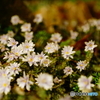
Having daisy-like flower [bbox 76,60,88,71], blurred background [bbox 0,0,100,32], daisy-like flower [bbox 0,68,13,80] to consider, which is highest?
blurred background [bbox 0,0,100,32]

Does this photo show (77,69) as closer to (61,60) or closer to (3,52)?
(61,60)

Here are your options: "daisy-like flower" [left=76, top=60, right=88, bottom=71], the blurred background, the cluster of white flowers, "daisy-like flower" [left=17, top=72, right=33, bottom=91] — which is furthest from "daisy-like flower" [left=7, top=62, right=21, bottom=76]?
the blurred background

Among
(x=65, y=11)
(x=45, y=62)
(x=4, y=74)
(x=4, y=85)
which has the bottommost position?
(x=4, y=85)

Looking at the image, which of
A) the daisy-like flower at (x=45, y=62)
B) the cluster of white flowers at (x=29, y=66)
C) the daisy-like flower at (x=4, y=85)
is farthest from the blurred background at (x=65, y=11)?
the daisy-like flower at (x=4, y=85)

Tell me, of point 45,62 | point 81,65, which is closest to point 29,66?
point 45,62

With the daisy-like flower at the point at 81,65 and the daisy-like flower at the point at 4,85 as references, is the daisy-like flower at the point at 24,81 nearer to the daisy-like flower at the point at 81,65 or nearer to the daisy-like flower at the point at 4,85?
the daisy-like flower at the point at 4,85

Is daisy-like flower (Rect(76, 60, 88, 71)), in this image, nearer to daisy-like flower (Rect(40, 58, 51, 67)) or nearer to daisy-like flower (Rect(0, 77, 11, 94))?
daisy-like flower (Rect(40, 58, 51, 67))

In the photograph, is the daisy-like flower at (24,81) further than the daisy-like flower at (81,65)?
No

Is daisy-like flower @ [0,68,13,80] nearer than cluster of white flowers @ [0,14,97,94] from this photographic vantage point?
No

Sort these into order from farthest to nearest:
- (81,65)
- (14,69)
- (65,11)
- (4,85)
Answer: (65,11)
(81,65)
(14,69)
(4,85)

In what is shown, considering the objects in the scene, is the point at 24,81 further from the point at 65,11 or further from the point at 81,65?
the point at 65,11

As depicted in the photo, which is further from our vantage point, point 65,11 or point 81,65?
point 65,11
